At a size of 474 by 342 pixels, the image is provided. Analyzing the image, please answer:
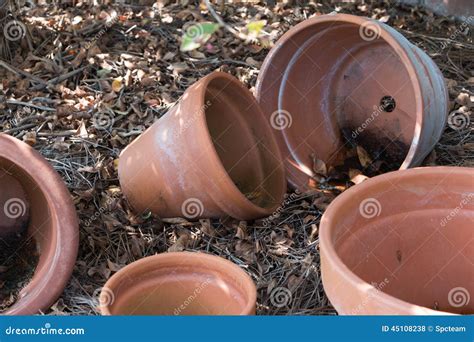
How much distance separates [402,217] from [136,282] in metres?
0.87

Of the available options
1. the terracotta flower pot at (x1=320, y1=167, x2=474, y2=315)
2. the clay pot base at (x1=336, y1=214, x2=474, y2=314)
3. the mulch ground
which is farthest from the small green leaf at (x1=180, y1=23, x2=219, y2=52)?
the mulch ground

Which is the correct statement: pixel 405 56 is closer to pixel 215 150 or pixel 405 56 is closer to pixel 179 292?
pixel 215 150

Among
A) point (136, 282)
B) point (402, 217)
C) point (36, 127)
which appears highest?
point (402, 217)

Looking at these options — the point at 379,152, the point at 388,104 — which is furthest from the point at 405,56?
the point at 379,152

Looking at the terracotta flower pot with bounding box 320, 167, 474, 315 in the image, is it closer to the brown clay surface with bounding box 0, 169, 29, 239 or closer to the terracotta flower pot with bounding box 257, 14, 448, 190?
the terracotta flower pot with bounding box 257, 14, 448, 190

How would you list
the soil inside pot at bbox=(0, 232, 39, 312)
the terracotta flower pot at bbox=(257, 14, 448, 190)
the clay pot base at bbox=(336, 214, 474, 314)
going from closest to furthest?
the clay pot base at bbox=(336, 214, 474, 314) < the soil inside pot at bbox=(0, 232, 39, 312) < the terracotta flower pot at bbox=(257, 14, 448, 190)

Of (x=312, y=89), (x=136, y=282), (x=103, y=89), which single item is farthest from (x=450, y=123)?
(x=136, y=282)

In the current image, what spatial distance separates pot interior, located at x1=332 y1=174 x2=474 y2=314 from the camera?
2.70 metres

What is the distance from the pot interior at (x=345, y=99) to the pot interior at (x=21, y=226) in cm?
119

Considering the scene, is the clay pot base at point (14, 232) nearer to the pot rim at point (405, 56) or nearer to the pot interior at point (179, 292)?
the pot interior at point (179, 292)

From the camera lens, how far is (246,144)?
3.80m

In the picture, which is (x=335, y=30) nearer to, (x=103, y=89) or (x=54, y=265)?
(x=103, y=89)

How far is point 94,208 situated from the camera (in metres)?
3.64

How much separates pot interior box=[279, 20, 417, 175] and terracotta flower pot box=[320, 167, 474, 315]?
42.8 inches
